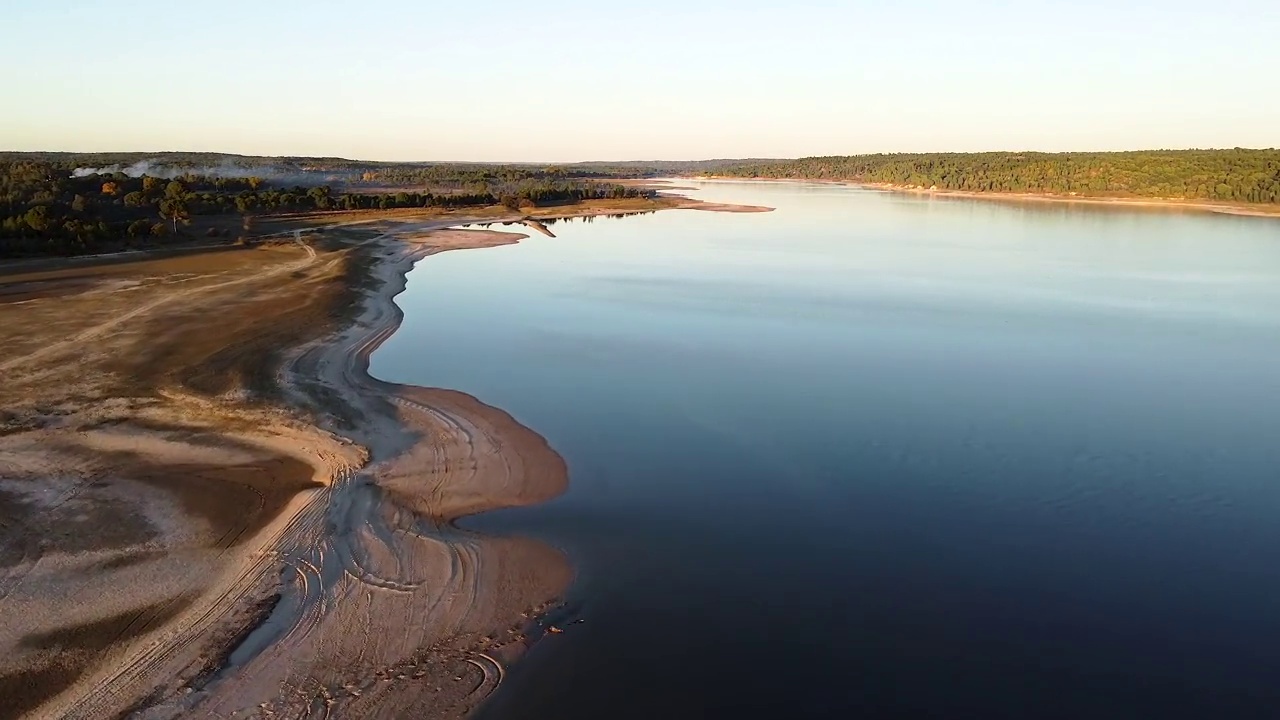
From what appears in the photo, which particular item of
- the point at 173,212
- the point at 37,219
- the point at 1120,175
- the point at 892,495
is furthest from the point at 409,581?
the point at 1120,175

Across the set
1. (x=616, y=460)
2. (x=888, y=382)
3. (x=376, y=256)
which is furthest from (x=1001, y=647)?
(x=376, y=256)

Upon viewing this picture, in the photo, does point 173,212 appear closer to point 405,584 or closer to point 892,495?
point 405,584

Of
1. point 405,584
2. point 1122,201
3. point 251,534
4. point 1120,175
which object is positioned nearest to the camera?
point 405,584

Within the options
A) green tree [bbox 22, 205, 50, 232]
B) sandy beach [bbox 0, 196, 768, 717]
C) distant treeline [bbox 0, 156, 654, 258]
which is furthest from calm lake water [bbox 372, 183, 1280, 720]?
green tree [bbox 22, 205, 50, 232]

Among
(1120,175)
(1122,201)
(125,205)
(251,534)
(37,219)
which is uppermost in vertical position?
(1120,175)

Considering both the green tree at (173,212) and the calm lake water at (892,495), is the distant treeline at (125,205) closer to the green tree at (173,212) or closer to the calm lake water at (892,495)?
the green tree at (173,212)

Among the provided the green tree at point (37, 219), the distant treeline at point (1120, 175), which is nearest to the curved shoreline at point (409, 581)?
the green tree at point (37, 219)

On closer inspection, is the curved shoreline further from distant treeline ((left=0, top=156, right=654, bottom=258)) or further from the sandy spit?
distant treeline ((left=0, top=156, right=654, bottom=258))
